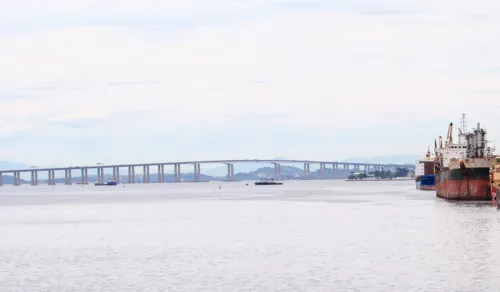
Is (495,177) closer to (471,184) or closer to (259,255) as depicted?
(471,184)

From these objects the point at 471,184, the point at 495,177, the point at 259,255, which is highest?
the point at 495,177

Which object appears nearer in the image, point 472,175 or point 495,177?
point 495,177

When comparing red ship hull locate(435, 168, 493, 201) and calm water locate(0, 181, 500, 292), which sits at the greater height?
Result: red ship hull locate(435, 168, 493, 201)

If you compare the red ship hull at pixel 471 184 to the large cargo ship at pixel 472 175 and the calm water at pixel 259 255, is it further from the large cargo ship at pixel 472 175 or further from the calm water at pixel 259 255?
the calm water at pixel 259 255

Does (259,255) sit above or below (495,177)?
below

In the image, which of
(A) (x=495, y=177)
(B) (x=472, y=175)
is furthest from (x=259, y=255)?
(B) (x=472, y=175)

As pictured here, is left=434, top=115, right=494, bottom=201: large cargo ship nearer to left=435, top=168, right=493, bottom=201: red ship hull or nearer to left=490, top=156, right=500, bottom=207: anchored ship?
left=435, top=168, right=493, bottom=201: red ship hull

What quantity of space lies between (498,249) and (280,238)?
15.6 meters

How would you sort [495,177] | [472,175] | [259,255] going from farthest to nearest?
[472,175] < [495,177] < [259,255]

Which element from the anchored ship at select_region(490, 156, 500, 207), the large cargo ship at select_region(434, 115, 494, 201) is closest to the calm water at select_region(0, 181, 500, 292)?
the anchored ship at select_region(490, 156, 500, 207)

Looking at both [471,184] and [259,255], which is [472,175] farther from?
[259,255]

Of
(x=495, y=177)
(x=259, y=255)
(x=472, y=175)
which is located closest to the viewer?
(x=259, y=255)

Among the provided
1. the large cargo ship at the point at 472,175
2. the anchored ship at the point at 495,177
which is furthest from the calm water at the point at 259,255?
the large cargo ship at the point at 472,175

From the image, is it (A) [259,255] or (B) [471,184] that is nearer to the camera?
(A) [259,255]
